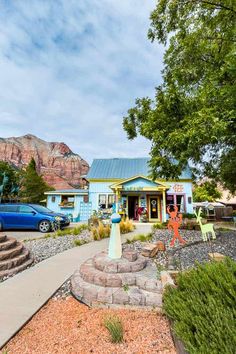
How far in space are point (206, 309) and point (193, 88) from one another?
305 inches

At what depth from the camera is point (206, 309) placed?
2.20 metres

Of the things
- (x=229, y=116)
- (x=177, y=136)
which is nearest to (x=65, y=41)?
(x=177, y=136)

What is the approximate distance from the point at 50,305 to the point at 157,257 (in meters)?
3.45

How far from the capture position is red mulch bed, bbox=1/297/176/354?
2.47 metres

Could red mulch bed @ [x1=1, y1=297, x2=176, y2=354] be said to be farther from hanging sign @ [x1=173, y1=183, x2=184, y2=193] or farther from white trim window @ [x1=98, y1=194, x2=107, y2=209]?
hanging sign @ [x1=173, y1=183, x2=184, y2=193]

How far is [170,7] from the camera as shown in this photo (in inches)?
273

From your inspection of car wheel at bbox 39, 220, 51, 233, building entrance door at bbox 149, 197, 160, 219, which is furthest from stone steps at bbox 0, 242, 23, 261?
building entrance door at bbox 149, 197, 160, 219

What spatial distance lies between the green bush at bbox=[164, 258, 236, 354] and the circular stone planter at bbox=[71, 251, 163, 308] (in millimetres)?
568

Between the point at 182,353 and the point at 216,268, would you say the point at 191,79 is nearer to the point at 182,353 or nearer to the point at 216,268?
the point at 216,268

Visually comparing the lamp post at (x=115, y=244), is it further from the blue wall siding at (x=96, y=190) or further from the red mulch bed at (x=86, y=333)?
the blue wall siding at (x=96, y=190)

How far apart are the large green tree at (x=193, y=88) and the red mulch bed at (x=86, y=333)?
4.00m

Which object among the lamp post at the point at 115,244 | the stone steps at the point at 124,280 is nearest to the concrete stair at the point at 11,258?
the stone steps at the point at 124,280

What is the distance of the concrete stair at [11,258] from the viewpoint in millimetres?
4843

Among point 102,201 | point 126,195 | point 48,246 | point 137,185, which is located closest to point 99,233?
point 48,246
